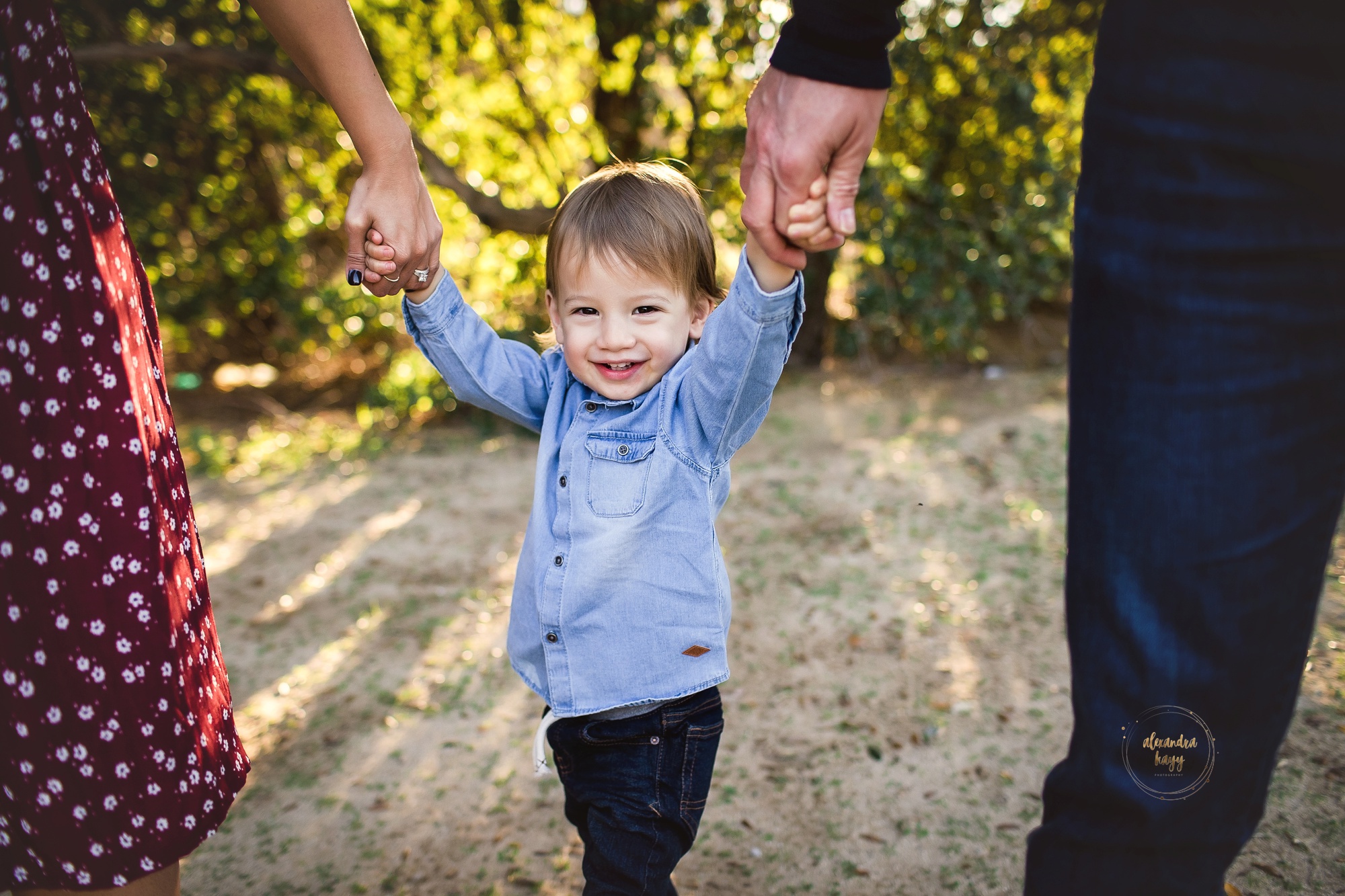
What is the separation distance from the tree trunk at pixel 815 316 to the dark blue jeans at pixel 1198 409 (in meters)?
4.31

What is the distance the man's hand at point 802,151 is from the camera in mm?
1153

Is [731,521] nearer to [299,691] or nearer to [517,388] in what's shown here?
[299,691]

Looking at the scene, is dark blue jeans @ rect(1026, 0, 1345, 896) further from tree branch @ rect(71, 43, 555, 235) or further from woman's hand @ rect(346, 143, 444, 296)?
tree branch @ rect(71, 43, 555, 235)

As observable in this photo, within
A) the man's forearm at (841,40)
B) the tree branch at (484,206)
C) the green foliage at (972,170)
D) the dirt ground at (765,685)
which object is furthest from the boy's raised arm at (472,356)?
the green foliage at (972,170)

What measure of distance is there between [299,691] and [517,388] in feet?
5.76

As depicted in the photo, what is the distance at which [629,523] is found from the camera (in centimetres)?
144

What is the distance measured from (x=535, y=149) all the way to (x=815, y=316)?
198cm

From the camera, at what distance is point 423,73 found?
5.36m

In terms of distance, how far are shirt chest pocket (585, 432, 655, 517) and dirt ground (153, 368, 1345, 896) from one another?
3.36 feet

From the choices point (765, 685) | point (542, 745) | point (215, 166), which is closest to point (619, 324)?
point (542, 745)

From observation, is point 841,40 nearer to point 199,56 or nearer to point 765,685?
point 765,685

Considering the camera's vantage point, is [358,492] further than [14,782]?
Yes

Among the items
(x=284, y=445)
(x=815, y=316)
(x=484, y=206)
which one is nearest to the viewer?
(x=484, y=206)

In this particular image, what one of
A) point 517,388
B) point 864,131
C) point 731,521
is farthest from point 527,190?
point 864,131
